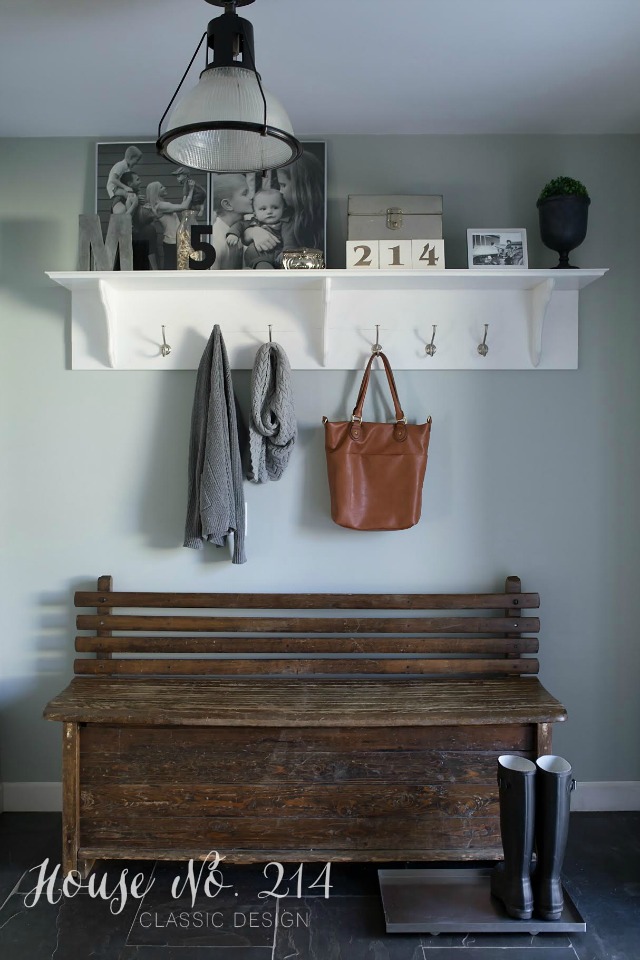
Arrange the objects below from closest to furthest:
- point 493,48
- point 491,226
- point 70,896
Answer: point 493,48 < point 70,896 < point 491,226

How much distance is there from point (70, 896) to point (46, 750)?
2.04ft

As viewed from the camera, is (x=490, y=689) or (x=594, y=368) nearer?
(x=490, y=689)

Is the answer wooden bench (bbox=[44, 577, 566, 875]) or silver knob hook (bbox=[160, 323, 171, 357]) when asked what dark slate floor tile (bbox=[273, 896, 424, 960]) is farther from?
silver knob hook (bbox=[160, 323, 171, 357])

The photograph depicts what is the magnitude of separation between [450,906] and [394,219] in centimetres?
213

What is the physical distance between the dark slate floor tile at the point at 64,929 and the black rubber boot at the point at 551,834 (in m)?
1.17

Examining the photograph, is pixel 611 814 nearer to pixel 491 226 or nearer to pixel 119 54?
pixel 491 226

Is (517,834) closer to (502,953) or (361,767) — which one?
(502,953)

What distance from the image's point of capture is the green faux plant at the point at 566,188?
2.64m

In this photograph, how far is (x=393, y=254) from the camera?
2.66 metres

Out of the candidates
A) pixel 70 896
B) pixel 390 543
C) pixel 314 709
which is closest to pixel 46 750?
pixel 70 896

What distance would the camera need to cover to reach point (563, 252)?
271cm

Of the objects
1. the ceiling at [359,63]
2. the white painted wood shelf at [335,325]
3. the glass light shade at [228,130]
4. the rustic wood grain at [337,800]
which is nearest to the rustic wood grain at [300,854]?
the rustic wood grain at [337,800]

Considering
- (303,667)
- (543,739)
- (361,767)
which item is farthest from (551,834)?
(303,667)

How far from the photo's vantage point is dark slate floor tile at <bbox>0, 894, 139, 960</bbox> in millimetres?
2150
